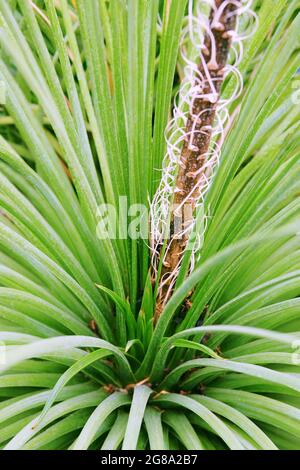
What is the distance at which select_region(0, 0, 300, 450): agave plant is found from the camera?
50 centimetres

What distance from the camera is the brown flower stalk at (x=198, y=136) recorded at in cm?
40

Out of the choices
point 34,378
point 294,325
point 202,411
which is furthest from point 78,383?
point 294,325

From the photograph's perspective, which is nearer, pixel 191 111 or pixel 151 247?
pixel 191 111

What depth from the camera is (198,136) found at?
482 millimetres

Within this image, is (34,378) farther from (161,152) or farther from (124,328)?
(161,152)

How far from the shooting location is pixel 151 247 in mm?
622

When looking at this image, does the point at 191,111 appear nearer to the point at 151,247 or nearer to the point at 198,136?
the point at 198,136

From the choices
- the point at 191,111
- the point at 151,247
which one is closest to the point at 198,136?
the point at 191,111

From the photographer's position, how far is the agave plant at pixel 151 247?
0.50 meters

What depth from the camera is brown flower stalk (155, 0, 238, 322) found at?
1.33 ft

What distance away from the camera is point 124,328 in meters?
0.60

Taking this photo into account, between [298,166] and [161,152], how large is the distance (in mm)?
172

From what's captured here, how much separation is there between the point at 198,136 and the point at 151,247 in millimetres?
186
